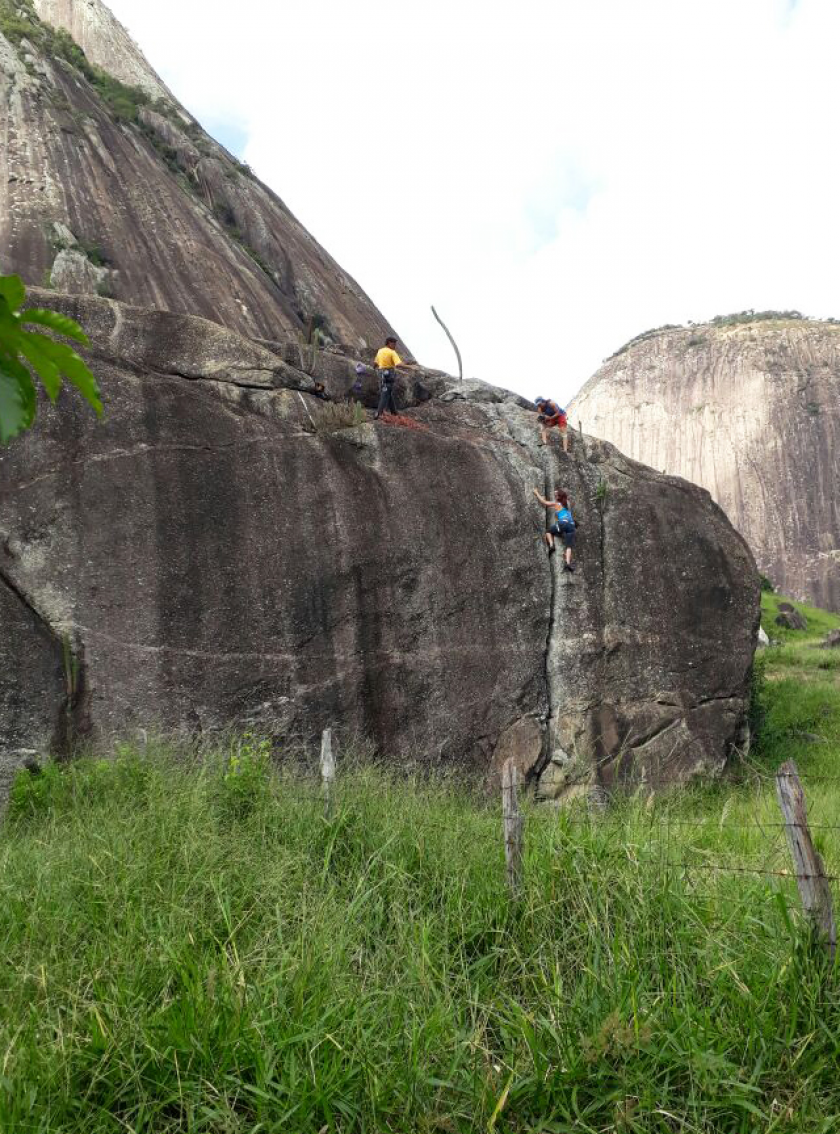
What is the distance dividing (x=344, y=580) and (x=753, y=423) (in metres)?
58.7

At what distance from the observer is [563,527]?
1232 centimetres

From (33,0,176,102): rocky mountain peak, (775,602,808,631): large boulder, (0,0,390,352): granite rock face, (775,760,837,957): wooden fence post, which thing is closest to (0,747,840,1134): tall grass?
(775,760,837,957): wooden fence post

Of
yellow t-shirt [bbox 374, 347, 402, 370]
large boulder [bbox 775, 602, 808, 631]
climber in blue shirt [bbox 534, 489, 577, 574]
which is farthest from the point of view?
large boulder [bbox 775, 602, 808, 631]

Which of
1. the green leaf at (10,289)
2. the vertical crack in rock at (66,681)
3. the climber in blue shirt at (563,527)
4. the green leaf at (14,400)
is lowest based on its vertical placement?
the vertical crack in rock at (66,681)

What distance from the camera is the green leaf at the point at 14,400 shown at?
1.61 meters

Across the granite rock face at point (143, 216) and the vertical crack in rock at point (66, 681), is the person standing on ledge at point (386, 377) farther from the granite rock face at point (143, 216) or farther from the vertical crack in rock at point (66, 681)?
the vertical crack in rock at point (66, 681)

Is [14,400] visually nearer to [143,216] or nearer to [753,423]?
[143,216]

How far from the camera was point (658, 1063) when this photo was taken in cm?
391

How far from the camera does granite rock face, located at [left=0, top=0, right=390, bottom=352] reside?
16.0m

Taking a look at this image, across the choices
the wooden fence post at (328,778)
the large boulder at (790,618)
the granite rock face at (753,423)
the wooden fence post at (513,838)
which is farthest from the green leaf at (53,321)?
the granite rock face at (753,423)

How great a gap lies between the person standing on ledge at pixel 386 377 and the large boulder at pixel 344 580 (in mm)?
499

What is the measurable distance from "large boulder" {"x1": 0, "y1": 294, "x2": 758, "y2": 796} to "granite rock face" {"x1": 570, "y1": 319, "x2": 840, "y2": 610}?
46966 millimetres

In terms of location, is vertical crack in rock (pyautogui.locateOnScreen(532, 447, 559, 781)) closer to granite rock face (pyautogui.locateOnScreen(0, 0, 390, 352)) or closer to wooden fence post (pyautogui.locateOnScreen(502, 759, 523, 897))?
granite rock face (pyautogui.locateOnScreen(0, 0, 390, 352))

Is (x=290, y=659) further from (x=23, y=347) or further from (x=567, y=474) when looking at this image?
(x=23, y=347)
